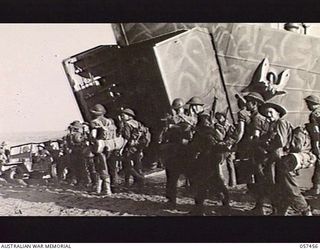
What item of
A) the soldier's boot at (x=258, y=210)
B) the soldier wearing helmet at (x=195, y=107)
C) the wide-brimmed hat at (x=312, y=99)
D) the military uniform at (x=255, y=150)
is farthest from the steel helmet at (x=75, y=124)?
the wide-brimmed hat at (x=312, y=99)

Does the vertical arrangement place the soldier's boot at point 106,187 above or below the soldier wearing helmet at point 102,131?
below

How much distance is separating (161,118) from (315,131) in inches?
26.5

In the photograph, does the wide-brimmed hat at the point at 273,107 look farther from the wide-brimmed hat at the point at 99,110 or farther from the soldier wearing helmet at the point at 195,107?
the wide-brimmed hat at the point at 99,110

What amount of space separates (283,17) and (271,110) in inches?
16.1

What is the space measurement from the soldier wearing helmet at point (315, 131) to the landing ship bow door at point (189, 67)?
0.38 metres

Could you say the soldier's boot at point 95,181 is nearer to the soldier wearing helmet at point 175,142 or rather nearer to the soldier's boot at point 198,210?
the soldier wearing helmet at point 175,142

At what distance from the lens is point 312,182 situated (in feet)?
7.34

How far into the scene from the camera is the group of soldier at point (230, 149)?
2238 millimetres

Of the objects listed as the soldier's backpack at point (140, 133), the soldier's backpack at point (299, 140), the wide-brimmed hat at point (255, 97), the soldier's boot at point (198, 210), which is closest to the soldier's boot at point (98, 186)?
the soldier's backpack at point (140, 133)

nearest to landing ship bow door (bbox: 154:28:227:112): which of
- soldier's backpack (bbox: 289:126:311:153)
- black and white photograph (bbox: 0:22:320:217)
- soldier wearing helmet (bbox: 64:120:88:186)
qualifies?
black and white photograph (bbox: 0:22:320:217)

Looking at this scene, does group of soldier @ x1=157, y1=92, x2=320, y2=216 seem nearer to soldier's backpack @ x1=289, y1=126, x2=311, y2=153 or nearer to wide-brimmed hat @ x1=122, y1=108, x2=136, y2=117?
soldier's backpack @ x1=289, y1=126, x2=311, y2=153

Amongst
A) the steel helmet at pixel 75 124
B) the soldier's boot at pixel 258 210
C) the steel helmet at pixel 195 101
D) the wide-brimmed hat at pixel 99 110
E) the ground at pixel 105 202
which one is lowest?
the soldier's boot at pixel 258 210

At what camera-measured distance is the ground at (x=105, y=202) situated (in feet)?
7.38

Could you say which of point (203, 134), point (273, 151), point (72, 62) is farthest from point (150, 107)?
point (273, 151)
